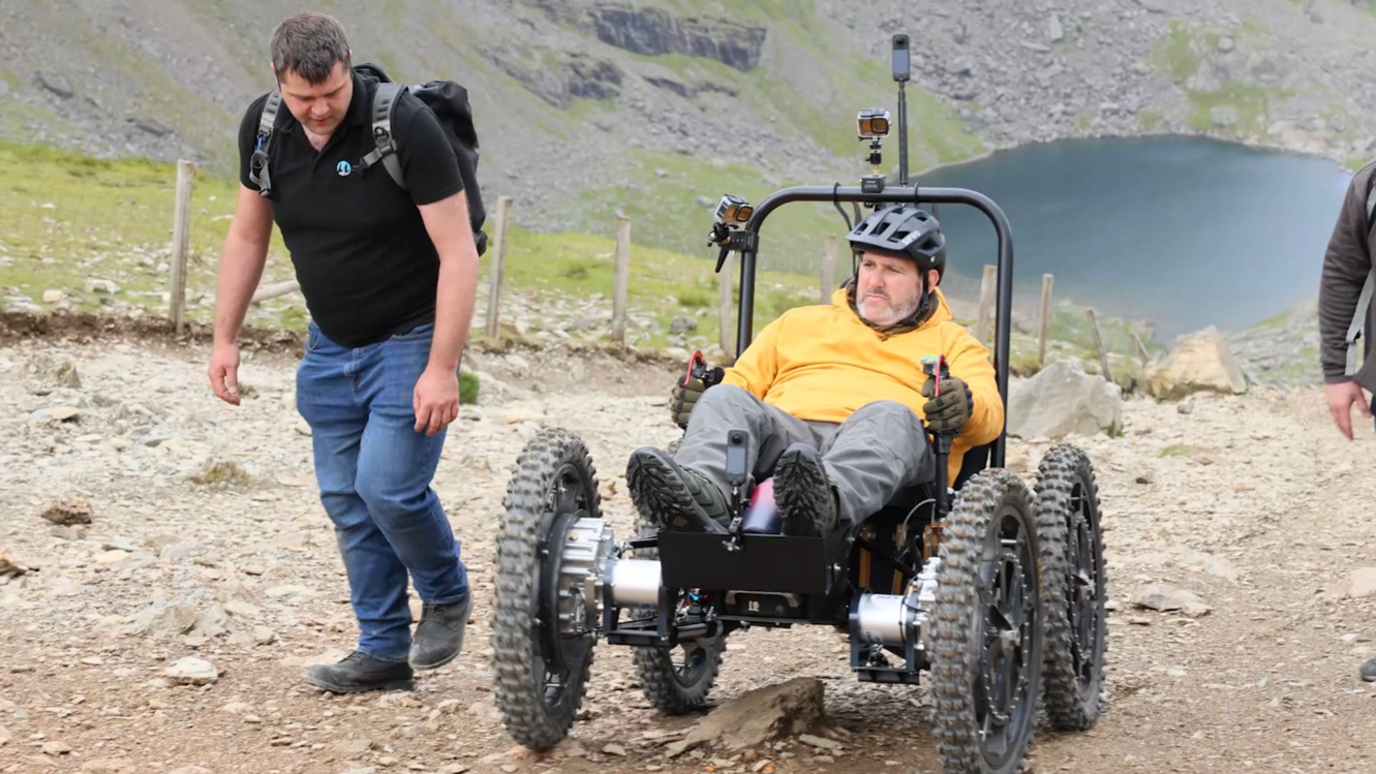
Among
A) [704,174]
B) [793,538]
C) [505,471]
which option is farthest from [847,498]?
[704,174]

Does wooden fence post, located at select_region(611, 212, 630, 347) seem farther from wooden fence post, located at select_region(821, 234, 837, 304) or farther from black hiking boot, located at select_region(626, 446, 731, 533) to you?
black hiking boot, located at select_region(626, 446, 731, 533)

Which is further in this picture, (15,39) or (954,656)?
(15,39)

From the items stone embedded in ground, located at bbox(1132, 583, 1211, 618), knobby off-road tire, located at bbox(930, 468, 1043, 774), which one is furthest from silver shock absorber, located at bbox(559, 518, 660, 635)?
stone embedded in ground, located at bbox(1132, 583, 1211, 618)

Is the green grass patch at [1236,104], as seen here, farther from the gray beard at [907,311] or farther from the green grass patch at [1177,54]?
the gray beard at [907,311]

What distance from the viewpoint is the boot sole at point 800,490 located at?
4523 mm

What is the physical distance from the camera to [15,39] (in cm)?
7088

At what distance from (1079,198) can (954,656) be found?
310 ft

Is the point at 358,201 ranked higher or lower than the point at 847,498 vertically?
higher

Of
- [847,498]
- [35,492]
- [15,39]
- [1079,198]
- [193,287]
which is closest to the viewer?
[847,498]

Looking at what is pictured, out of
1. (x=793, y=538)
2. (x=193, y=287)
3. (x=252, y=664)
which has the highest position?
(x=193, y=287)

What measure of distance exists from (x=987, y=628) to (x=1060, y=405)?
39.6 ft

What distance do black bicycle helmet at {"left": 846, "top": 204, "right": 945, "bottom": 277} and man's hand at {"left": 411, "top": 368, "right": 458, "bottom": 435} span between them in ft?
5.06

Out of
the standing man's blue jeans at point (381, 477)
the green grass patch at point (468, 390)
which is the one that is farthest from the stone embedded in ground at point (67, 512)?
the green grass patch at point (468, 390)

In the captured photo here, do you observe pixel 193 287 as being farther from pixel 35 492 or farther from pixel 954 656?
pixel 954 656
